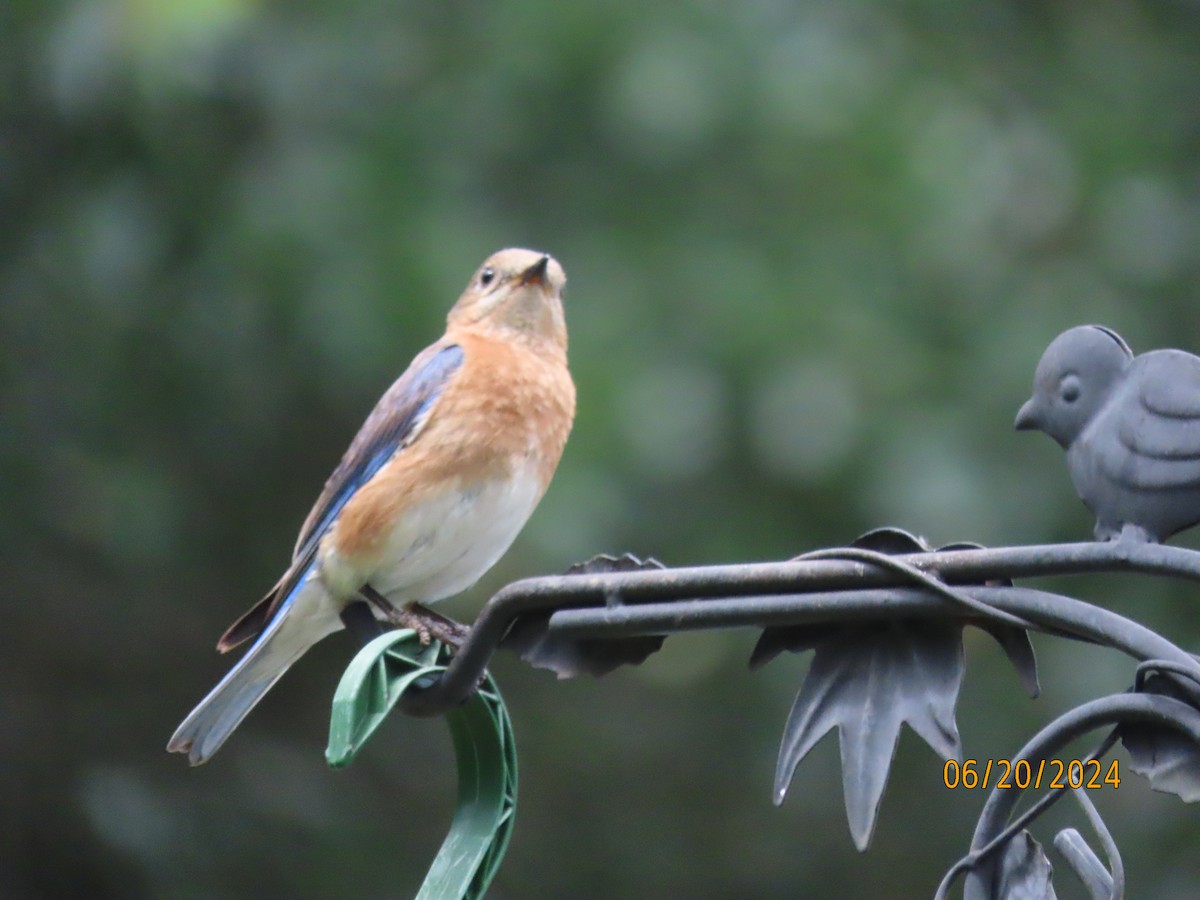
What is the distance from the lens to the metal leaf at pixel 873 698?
1.74 m

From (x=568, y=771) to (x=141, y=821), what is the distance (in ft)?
5.48

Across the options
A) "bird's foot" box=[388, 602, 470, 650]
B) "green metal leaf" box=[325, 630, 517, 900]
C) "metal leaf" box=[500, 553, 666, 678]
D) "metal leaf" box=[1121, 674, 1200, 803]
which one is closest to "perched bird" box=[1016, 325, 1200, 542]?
"metal leaf" box=[1121, 674, 1200, 803]

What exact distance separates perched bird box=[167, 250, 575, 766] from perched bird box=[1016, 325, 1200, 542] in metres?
1.82

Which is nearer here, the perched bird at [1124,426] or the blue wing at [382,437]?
the perched bird at [1124,426]

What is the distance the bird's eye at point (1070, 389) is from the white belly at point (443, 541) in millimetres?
1935

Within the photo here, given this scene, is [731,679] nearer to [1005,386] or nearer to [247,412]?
[1005,386]

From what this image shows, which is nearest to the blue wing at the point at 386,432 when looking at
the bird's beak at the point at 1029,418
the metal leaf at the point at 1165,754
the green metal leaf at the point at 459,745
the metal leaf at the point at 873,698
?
the green metal leaf at the point at 459,745

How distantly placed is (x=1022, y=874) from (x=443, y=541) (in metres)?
1.90

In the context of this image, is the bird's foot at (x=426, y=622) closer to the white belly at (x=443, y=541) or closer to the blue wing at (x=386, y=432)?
the white belly at (x=443, y=541)

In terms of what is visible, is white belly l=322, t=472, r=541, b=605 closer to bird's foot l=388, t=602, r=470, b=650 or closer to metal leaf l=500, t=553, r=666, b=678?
bird's foot l=388, t=602, r=470, b=650

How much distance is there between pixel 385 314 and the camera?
568 centimetres

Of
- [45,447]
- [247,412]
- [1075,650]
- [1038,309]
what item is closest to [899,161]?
[1038,309]

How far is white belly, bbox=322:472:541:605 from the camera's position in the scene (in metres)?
3.48

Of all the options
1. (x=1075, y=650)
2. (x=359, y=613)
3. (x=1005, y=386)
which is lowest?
(x=359, y=613)
